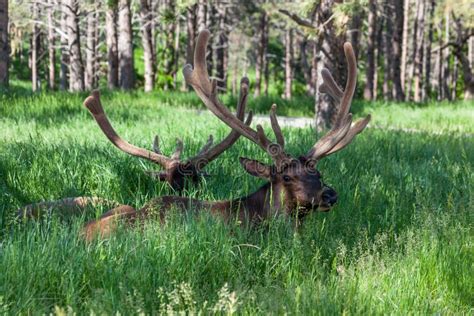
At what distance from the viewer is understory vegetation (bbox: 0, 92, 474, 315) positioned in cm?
313

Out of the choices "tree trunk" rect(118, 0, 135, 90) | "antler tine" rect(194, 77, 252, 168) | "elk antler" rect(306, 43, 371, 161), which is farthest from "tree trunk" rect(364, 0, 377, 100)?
"elk antler" rect(306, 43, 371, 161)

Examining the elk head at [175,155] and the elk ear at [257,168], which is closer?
the elk ear at [257,168]

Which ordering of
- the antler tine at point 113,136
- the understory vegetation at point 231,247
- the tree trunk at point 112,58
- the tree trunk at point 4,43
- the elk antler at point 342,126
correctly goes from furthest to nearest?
the tree trunk at point 112,58 → the tree trunk at point 4,43 → the antler tine at point 113,136 → the elk antler at point 342,126 → the understory vegetation at point 231,247

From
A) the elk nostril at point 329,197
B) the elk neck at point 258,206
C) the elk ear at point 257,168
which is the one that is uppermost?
the elk ear at point 257,168

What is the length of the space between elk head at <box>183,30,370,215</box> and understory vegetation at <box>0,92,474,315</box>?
0.18m

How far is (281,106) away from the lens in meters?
17.4

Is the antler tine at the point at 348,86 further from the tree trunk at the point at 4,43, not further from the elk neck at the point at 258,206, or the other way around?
the tree trunk at the point at 4,43

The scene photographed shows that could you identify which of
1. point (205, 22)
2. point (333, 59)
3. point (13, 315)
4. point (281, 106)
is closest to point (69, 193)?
point (13, 315)

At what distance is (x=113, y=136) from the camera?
5453 millimetres

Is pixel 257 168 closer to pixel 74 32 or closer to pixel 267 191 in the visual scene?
pixel 267 191

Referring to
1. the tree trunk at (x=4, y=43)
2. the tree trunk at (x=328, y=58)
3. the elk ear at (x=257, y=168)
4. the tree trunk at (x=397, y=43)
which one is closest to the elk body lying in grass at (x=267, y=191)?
the elk ear at (x=257, y=168)

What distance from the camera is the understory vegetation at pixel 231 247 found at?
313cm

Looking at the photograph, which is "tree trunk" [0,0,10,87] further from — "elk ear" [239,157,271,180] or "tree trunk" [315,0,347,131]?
"elk ear" [239,157,271,180]

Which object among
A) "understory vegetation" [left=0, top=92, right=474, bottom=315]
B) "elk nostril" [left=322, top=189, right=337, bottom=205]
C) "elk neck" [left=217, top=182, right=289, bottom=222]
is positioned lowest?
"understory vegetation" [left=0, top=92, right=474, bottom=315]
